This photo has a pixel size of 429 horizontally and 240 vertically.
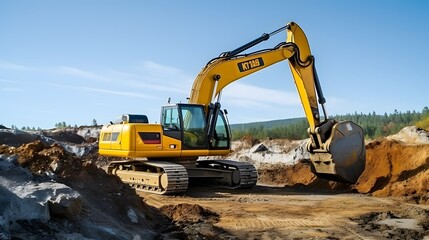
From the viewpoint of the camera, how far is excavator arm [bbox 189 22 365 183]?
12.8 meters

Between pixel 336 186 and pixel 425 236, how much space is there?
23.6ft

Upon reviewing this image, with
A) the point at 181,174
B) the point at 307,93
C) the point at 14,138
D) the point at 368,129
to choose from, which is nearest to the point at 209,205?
the point at 181,174

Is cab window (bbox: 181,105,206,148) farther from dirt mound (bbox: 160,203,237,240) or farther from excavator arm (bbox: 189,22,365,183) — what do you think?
dirt mound (bbox: 160,203,237,240)

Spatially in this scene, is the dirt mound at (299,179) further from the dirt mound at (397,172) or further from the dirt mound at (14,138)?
the dirt mound at (14,138)

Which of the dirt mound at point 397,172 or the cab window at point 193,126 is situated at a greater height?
the cab window at point 193,126

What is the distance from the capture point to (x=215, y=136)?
1405cm

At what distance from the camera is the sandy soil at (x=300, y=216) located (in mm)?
7652

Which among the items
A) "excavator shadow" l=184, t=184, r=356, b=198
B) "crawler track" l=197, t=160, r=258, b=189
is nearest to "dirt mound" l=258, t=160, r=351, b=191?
"excavator shadow" l=184, t=184, r=356, b=198

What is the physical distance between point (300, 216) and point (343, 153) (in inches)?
153

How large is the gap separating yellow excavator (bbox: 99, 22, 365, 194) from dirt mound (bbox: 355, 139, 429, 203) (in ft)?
3.87

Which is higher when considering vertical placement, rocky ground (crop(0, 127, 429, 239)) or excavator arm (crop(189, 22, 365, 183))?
excavator arm (crop(189, 22, 365, 183))

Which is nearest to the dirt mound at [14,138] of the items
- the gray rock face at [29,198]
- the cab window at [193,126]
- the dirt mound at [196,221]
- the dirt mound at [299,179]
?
the dirt mound at [299,179]

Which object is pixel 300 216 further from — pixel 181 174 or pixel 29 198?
pixel 29 198

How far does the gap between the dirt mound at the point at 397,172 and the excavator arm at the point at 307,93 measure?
45.9 inches
